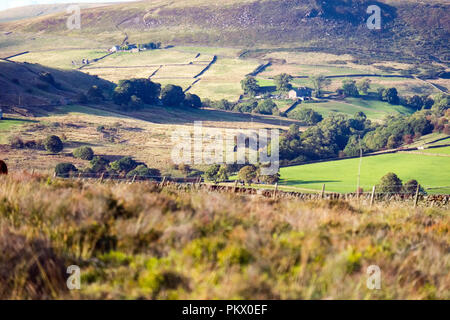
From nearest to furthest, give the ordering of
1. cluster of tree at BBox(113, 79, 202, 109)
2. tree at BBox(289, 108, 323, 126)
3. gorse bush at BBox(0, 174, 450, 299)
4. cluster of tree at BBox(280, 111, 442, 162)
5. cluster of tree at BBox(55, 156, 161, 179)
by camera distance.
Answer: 1. gorse bush at BBox(0, 174, 450, 299)
2. cluster of tree at BBox(55, 156, 161, 179)
3. cluster of tree at BBox(280, 111, 442, 162)
4. cluster of tree at BBox(113, 79, 202, 109)
5. tree at BBox(289, 108, 323, 126)

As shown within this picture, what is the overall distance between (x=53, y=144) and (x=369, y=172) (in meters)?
55.5

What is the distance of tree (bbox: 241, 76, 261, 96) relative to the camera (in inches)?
6427

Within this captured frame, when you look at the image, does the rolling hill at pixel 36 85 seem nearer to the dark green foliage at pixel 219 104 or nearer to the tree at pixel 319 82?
the dark green foliage at pixel 219 104

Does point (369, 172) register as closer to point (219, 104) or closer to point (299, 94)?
point (219, 104)

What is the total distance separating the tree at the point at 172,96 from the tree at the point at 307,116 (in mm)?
33996

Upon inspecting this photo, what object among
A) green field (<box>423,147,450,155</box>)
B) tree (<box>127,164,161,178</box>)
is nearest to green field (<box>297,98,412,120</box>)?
green field (<box>423,147,450,155</box>)

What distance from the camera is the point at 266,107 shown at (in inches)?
5655

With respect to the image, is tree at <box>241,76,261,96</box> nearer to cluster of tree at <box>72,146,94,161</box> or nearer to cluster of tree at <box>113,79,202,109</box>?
cluster of tree at <box>113,79,202,109</box>

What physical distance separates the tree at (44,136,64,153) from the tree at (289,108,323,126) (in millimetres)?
76805

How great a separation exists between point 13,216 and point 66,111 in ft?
314

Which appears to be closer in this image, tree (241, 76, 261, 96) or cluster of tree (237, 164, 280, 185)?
cluster of tree (237, 164, 280, 185)

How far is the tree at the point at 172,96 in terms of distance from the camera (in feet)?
442
